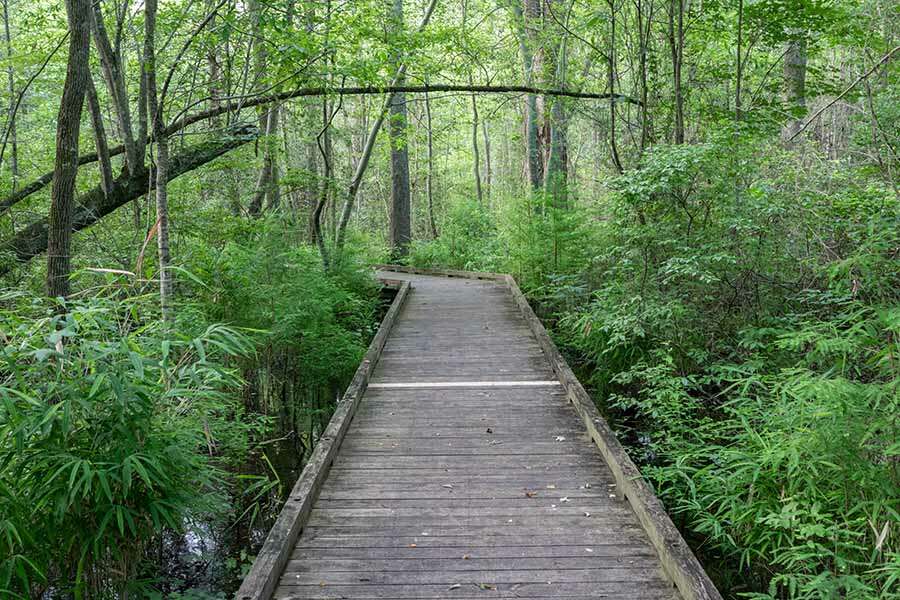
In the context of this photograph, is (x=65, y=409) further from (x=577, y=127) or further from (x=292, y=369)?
(x=577, y=127)

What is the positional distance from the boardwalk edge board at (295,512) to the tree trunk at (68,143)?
9.12ft

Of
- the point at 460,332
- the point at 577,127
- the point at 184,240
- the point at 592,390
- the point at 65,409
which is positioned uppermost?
the point at 577,127

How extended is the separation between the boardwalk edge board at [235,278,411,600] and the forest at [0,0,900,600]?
63 centimetres

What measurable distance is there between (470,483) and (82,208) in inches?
246

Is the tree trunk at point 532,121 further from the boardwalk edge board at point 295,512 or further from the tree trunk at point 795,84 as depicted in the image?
the boardwalk edge board at point 295,512

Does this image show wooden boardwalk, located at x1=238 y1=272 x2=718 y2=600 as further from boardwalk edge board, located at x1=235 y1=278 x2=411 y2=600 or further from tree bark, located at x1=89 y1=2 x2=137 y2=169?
tree bark, located at x1=89 y1=2 x2=137 y2=169

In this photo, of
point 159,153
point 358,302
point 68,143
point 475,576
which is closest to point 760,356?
point 475,576

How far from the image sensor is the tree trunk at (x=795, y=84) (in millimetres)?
8438

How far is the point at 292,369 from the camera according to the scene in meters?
8.95

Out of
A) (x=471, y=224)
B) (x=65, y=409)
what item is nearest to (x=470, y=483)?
(x=65, y=409)

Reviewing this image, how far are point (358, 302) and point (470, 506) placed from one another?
7.51 metres

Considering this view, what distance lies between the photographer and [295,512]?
12.5 feet

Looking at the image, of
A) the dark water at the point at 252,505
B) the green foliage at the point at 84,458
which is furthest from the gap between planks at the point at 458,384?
the green foliage at the point at 84,458

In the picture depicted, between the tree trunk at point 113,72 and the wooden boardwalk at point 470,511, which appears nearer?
the wooden boardwalk at point 470,511
